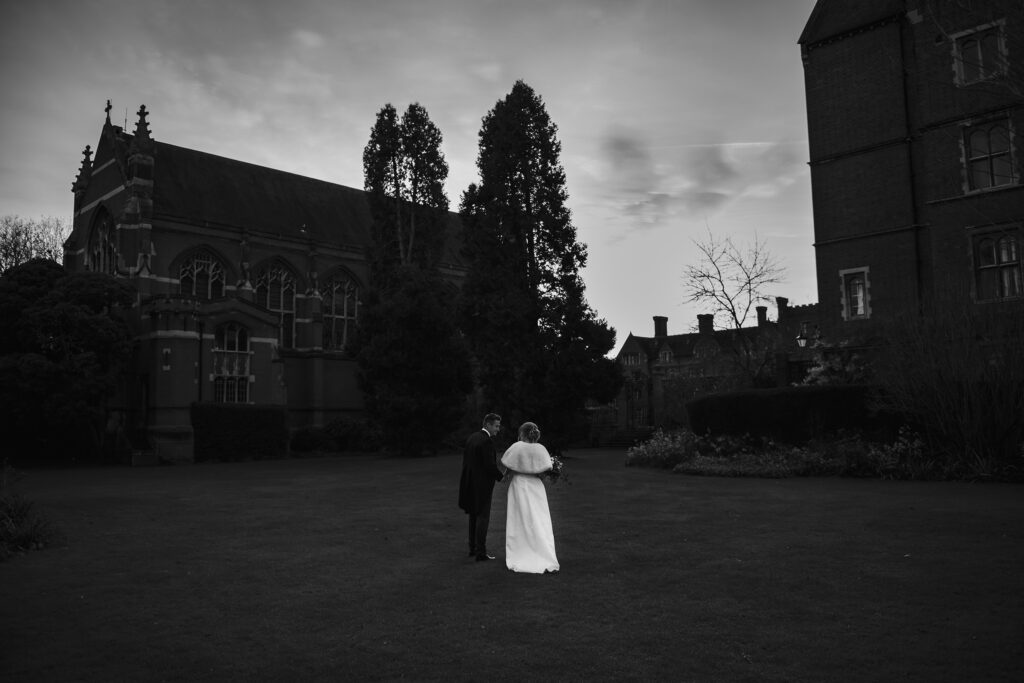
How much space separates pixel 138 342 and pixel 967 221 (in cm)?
3654

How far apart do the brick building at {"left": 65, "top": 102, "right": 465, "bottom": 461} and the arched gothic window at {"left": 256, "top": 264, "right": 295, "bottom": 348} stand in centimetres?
8

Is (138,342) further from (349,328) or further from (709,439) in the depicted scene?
(709,439)

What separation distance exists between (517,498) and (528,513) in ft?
0.89

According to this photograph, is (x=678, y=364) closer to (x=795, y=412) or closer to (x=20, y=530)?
(x=795, y=412)

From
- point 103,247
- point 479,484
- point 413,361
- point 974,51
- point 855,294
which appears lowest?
point 479,484

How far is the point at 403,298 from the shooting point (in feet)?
113

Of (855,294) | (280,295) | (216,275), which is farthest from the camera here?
(280,295)

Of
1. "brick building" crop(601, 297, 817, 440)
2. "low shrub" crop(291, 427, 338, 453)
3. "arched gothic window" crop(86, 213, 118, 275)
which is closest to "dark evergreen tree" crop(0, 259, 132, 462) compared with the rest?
"arched gothic window" crop(86, 213, 118, 275)

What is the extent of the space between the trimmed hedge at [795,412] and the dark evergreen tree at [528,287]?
20.3 feet

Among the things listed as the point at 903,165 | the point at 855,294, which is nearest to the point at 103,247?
the point at 855,294

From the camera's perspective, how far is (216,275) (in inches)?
1671

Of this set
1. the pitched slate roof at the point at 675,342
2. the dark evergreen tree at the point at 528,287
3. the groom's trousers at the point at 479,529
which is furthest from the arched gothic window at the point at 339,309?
the pitched slate roof at the point at 675,342

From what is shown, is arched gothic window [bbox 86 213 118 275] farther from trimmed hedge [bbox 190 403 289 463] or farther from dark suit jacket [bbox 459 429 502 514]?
dark suit jacket [bbox 459 429 502 514]

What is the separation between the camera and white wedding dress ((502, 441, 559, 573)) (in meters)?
9.24
